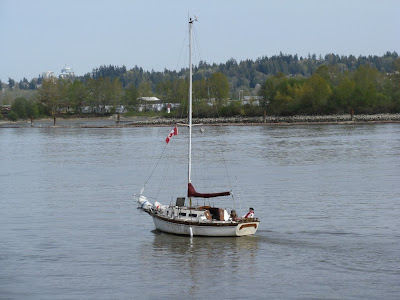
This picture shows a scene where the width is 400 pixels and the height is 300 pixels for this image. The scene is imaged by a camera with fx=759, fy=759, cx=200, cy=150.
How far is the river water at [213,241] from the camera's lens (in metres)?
26.1

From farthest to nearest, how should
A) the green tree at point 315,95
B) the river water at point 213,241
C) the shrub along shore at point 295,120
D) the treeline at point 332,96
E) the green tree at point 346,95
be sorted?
the green tree at point 315,95 < the green tree at point 346,95 < the treeline at point 332,96 < the shrub along shore at point 295,120 < the river water at point 213,241

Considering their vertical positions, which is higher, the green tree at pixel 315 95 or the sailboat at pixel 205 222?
the green tree at pixel 315 95

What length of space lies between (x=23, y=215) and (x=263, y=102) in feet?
468

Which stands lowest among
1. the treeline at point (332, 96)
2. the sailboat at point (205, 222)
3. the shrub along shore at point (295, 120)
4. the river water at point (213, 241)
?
the river water at point (213, 241)

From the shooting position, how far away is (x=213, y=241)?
32156 millimetres

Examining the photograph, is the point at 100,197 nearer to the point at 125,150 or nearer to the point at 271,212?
the point at 271,212

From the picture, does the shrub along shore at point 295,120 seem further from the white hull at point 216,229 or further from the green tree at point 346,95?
the white hull at point 216,229

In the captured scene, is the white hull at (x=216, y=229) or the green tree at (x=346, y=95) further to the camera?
the green tree at (x=346, y=95)

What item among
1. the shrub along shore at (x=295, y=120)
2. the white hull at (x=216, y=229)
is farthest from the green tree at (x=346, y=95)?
the white hull at (x=216, y=229)

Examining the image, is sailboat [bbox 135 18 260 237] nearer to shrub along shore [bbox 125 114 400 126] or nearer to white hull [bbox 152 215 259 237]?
white hull [bbox 152 215 259 237]

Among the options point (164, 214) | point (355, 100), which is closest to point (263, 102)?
point (355, 100)

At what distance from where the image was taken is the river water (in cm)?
2608

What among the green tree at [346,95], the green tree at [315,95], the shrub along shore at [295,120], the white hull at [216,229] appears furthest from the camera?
the green tree at [315,95]

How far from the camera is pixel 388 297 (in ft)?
79.9
